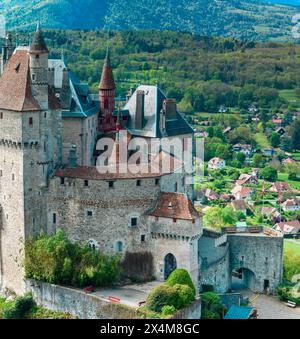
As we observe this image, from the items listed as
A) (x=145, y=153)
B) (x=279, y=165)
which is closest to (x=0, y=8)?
(x=279, y=165)

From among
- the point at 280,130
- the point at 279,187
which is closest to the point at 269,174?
the point at 279,187

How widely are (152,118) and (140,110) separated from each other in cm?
123

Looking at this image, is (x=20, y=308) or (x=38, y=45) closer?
(x=38, y=45)

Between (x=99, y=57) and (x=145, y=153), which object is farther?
(x=99, y=57)

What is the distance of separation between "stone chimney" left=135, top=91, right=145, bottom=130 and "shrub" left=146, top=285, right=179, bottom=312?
16.1m

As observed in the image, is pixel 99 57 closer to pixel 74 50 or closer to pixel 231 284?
pixel 74 50

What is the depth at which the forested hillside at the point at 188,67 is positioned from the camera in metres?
158

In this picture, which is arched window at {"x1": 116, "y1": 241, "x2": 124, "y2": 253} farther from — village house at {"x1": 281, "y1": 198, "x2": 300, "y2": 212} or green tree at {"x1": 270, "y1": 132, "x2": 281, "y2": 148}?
green tree at {"x1": 270, "y1": 132, "x2": 281, "y2": 148}

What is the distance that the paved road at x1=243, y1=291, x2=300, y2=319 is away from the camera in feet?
200

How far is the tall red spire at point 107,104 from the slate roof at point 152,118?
4.10 feet

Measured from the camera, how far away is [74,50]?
16325 centimetres

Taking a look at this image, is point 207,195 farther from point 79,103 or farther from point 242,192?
point 79,103

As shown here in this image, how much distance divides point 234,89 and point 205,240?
114 meters

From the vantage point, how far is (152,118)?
6669 centimetres
